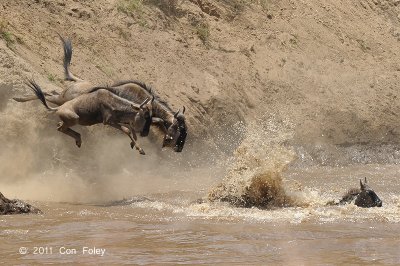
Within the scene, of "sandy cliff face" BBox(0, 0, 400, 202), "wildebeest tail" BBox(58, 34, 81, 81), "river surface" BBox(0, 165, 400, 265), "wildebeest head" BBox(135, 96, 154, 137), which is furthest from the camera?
"sandy cliff face" BBox(0, 0, 400, 202)

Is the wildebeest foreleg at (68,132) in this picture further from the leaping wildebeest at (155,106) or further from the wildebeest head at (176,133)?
the wildebeest head at (176,133)

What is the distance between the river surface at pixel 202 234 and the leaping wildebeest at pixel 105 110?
1131 millimetres

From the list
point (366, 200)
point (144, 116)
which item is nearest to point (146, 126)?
point (144, 116)

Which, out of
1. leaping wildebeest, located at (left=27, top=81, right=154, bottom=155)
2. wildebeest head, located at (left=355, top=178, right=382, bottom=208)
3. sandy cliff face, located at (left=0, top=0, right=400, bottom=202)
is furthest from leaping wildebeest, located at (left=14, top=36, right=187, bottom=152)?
wildebeest head, located at (left=355, top=178, right=382, bottom=208)

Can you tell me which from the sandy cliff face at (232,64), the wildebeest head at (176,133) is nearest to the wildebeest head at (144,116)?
the wildebeest head at (176,133)

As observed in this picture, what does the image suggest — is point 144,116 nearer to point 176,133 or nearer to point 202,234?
point 176,133

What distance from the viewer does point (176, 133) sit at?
1211 centimetres

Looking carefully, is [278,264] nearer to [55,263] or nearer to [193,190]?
[55,263]

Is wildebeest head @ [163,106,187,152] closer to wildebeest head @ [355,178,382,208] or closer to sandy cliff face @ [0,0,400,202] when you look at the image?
sandy cliff face @ [0,0,400,202]

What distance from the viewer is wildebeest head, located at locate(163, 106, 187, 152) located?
39.6 ft

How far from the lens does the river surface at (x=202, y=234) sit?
21.6 ft

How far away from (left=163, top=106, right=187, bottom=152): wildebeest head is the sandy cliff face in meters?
1.87

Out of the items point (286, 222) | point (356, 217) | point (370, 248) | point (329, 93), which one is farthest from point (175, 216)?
point (329, 93)

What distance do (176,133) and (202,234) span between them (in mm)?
4348
